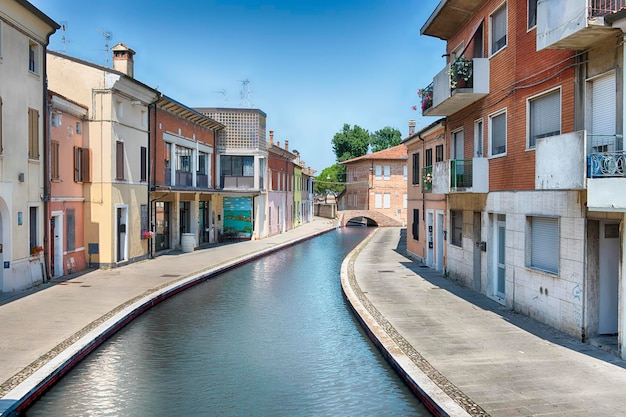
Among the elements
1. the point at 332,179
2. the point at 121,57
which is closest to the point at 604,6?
the point at 121,57

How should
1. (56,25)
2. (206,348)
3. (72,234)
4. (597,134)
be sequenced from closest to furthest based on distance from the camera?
(597,134) < (206,348) < (56,25) < (72,234)

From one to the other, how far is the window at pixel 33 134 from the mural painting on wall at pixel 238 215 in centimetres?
2146

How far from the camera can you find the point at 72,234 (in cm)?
1991

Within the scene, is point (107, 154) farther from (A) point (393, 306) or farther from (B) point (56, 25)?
(A) point (393, 306)

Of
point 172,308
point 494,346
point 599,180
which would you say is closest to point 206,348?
point 172,308

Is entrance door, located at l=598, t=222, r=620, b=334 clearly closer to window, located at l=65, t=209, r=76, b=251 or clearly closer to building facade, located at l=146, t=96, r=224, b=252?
window, located at l=65, t=209, r=76, b=251

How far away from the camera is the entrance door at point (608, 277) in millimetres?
10336

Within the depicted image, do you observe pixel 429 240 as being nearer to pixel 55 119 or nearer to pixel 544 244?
pixel 544 244

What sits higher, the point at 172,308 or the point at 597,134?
the point at 597,134

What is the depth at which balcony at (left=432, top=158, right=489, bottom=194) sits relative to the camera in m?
15.4

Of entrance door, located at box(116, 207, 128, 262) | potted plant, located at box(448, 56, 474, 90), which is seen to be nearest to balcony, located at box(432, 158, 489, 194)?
potted plant, located at box(448, 56, 474, 90)

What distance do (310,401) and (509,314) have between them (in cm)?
662

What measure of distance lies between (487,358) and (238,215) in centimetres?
2997

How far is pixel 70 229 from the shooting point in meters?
A: 19.8
